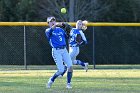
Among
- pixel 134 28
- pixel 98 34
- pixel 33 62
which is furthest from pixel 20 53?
pixel 134 28

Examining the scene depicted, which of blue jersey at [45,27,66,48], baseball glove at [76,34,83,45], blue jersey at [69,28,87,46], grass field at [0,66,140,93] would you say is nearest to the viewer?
grass field at [0,66,140,93]

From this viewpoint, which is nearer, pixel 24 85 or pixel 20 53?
pixel 24 85

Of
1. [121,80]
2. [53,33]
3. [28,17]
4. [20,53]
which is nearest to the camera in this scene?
[53,33]

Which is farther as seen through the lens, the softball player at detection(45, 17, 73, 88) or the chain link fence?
the chain link fence

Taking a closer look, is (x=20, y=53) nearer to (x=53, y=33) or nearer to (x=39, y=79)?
(x=39, y=79)

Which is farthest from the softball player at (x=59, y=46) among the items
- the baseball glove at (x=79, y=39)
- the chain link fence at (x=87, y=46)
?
the chain link fence at (x=87, y=46)

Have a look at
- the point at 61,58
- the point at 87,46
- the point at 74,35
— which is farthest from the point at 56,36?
the point at 87,46

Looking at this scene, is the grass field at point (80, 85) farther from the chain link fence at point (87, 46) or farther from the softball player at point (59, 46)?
the chain link fence at point (87, 46)

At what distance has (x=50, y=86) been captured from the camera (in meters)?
15.4

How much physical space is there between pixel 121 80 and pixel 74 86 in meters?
2.73

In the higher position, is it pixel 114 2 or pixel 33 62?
pixel 114 2

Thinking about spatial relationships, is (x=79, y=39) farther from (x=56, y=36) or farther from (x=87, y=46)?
(x=87, y=46)

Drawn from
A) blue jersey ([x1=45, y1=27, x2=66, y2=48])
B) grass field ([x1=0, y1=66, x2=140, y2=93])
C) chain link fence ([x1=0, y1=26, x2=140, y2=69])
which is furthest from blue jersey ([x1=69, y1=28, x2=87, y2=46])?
chain link fence ([x1=0, y1=26, x2=140, y2=69])

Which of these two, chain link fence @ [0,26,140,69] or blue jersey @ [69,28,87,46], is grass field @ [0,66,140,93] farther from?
chain link fence @ [0,26,140,69]
